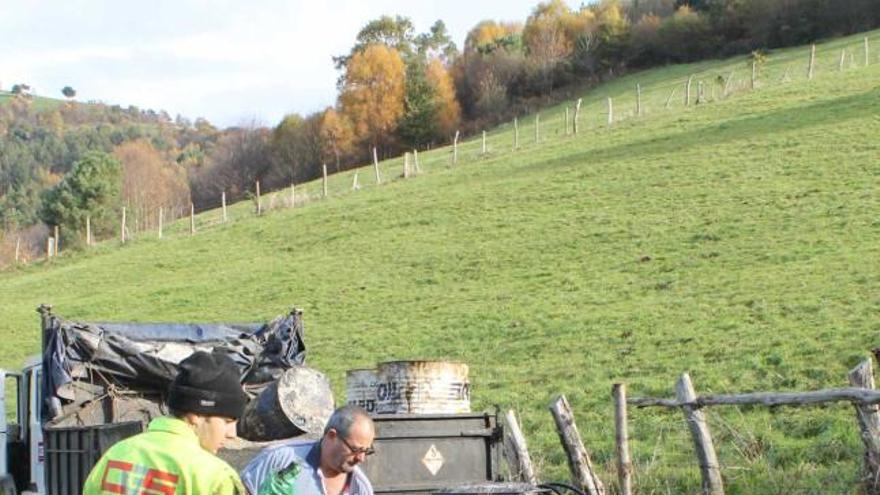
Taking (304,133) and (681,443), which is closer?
(681,443)

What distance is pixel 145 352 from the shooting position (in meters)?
15.1

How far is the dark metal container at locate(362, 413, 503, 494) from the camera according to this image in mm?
11133

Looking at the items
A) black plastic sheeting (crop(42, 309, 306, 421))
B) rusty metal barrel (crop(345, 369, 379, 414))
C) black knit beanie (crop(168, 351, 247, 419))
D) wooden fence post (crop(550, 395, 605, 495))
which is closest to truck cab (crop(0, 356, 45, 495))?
black plastic sheeting (crop(42, 309, 306, 421))

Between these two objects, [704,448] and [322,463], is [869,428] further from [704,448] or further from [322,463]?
[322,463]

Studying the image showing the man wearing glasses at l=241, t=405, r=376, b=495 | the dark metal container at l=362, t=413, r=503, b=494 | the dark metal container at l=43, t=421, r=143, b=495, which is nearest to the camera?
the man wearing glasses at l=241, t=405, r=376, b=495

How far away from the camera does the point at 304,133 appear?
10338 centimetres

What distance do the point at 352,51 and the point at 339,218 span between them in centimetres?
6467

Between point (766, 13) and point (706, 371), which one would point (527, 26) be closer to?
point (766, 13)

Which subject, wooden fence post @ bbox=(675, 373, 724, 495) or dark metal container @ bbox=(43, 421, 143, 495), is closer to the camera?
wooden fence post @ bbox=(675, 373, 724, 495)

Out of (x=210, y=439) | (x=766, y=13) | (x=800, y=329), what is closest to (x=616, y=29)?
(x=766, y=13)

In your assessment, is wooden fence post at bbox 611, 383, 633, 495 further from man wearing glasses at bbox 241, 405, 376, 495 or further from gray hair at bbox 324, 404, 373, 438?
gray hair at bbox 324, 404, 373, 438

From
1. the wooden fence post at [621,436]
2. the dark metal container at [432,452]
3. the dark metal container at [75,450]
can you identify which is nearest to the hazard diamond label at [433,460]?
the dark metal container at [432,452]

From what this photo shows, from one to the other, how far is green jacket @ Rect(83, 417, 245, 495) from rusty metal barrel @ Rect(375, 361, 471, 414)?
6.35 metres

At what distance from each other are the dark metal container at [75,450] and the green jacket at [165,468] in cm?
707
